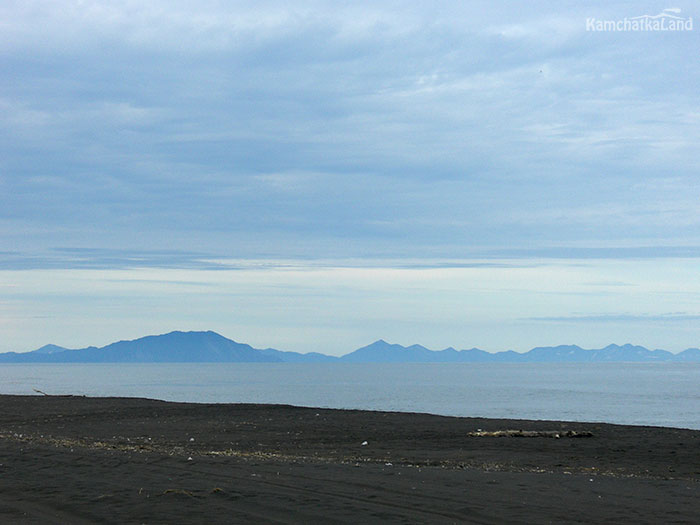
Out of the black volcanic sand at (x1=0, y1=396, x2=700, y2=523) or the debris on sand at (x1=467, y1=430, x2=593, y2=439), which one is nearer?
the black volcanic sand at (x1=0, y1=396, x2=700, y2=523)

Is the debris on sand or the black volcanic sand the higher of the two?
the debris on sand

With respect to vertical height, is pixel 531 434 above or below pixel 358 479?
above

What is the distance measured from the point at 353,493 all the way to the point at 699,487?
7415 mm

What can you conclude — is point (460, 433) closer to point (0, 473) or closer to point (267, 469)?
point (267, 469)

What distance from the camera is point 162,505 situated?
13.2 m

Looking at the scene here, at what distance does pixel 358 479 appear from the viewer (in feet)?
51.4

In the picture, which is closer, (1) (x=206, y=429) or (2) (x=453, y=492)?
(2) (x=453, y=492)

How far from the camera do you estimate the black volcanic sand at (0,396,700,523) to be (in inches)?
506

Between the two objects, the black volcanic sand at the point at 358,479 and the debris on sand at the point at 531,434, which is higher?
the debris on sand at the point at 531,434

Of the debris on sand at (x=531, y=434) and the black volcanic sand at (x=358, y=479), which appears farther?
the debris on sand at (x=531, y=434)

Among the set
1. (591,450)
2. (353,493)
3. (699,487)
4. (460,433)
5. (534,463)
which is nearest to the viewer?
(353,493)

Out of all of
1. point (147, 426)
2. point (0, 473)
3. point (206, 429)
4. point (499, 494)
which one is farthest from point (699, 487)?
point (147, 426)

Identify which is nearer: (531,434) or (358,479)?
(358,479)

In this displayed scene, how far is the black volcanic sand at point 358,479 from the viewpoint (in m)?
12.8
